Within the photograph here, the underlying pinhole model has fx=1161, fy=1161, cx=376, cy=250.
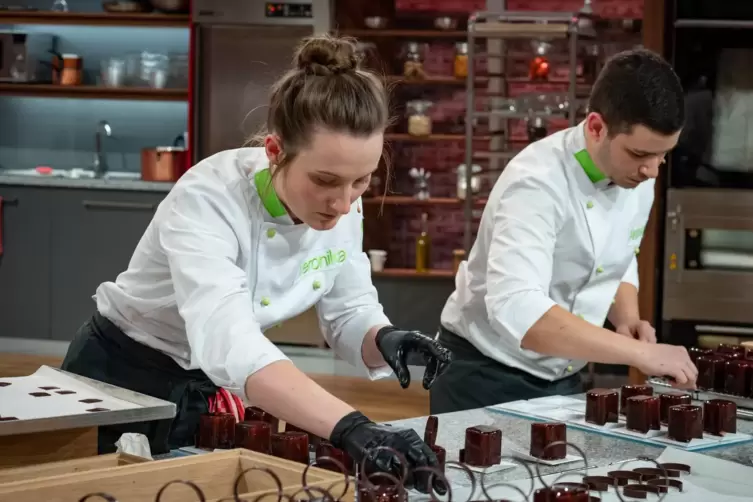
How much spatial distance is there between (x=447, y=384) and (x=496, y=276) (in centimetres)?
41

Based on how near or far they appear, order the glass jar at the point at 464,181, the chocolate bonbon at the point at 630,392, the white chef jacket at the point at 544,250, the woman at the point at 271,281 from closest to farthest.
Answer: the woman at the point at 271,281 → the chocolate bonbon at the point at 630,392 → the white chef jacket at the point at 544,250 → the glass jar at the point at 464,181

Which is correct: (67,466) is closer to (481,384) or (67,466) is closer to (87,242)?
(481,384)

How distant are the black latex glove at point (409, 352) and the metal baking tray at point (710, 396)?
78 centimetres

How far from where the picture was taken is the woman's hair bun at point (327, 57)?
1.98m

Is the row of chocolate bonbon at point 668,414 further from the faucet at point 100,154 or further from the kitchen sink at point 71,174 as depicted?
the faucet at point 100,154

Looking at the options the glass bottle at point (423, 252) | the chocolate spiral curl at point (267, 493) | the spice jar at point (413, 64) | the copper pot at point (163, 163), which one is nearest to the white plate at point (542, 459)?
the chocolate spiral curl at point (267, 493)

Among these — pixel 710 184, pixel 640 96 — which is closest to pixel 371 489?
pixel 640 96

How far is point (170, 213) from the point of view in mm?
2072

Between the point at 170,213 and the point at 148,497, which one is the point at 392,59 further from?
the point at 148,497

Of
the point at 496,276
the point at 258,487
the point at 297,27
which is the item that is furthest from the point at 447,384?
the point at 297,27

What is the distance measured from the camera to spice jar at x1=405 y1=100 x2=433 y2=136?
6.59 meters

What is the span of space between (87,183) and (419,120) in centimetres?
192

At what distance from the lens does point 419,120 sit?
6.59 m

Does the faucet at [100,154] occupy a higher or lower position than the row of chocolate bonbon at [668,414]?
higher
